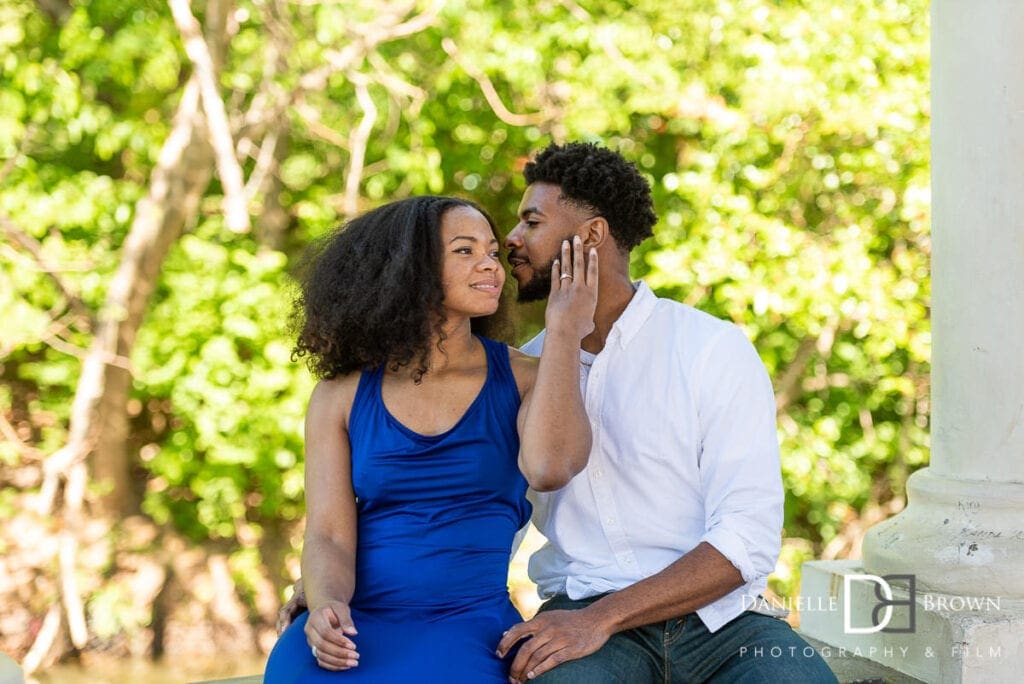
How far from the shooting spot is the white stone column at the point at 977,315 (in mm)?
2650

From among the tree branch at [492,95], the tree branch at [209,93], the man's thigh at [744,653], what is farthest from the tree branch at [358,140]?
the man's thigh at [744,653]

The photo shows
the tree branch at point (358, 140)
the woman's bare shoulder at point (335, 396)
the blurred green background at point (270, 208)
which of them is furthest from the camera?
the tree branch at point (358, 140)

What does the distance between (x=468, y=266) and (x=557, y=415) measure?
0.41 meters

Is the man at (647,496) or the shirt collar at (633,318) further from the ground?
the shirt collar at (633,318)

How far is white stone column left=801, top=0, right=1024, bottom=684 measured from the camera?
103 inches

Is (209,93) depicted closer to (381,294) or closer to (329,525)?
(381,294)

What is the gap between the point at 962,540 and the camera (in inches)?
104

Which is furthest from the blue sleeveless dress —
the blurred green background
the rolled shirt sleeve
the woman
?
the blurred green background

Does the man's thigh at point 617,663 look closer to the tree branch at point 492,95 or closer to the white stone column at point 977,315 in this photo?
the white stone column at point 977,315

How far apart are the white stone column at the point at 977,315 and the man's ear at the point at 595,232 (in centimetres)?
84

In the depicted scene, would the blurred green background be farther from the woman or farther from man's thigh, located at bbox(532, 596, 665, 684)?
man's thigh, located at bbox(532, 596, 665, 684)

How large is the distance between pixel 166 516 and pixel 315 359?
15.5ft

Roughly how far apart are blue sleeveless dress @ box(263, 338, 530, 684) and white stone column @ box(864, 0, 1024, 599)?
1054 mm

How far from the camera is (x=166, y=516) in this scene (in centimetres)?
687
